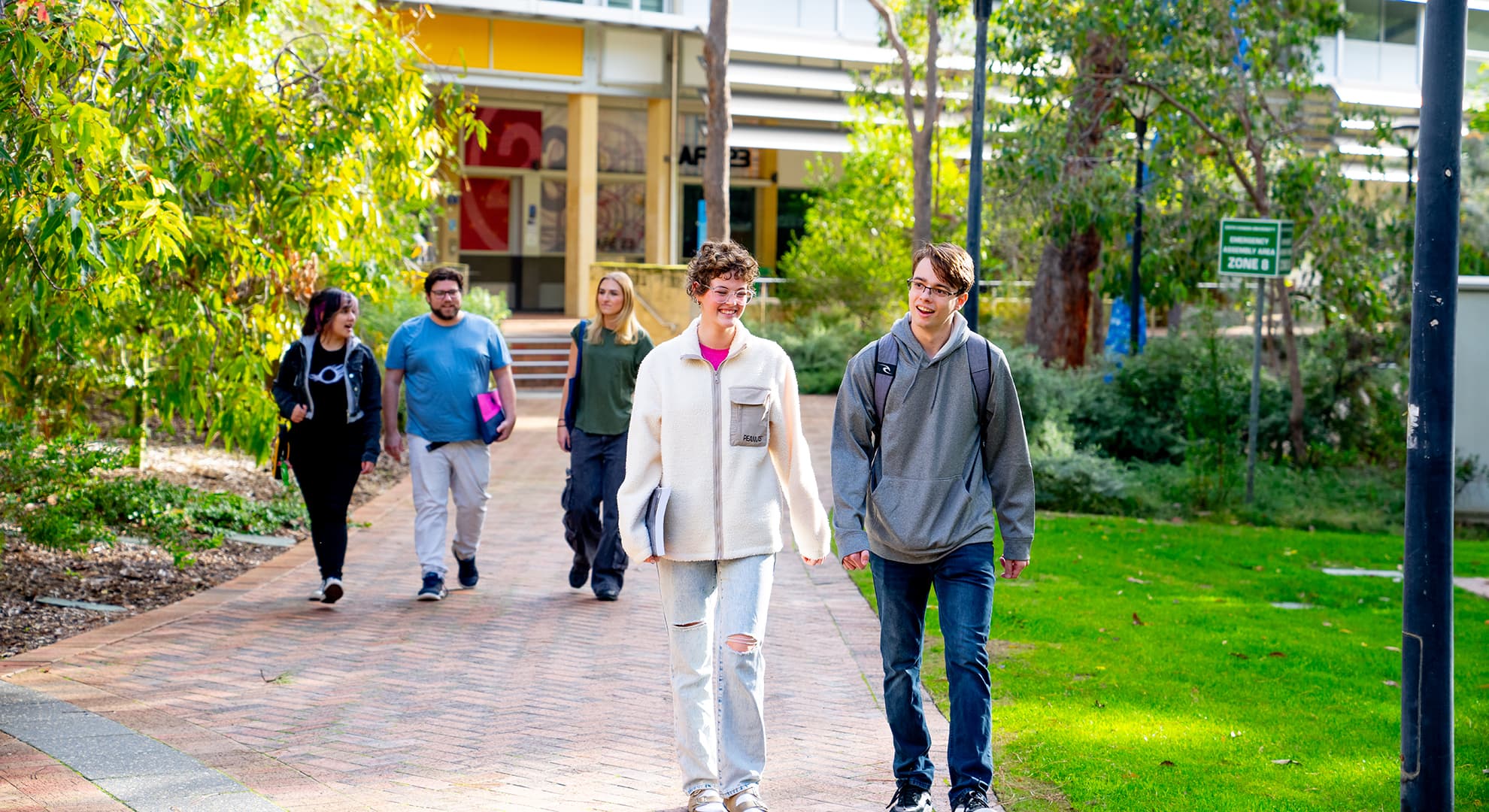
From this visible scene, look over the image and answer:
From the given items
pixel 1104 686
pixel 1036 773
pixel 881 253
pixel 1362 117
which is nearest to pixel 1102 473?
pixel 1362 117

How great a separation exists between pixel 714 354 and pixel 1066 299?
52.8 feet

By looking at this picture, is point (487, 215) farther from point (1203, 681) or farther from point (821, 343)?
point (1203, 681)

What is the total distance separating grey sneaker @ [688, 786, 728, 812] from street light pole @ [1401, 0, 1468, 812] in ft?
7.22

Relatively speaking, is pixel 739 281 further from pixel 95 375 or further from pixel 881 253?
pixel 881 253

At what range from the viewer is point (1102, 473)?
45.9 feet

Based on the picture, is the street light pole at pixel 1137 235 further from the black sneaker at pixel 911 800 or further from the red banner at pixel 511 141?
the red banner at pixel 511 141

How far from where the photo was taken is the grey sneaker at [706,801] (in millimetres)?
4918

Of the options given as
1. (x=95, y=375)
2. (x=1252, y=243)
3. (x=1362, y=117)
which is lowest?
(x=95, y=375)

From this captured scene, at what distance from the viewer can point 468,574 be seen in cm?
915

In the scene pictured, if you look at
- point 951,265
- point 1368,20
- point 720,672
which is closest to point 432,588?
point 720,672

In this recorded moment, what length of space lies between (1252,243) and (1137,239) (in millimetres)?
3089

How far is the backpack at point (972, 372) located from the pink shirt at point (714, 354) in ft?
1.70

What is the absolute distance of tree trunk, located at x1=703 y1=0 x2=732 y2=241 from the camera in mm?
21625

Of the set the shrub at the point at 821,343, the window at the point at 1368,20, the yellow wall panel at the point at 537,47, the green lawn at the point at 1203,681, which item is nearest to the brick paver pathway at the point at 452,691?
the green lawn at the point at 1203,681
